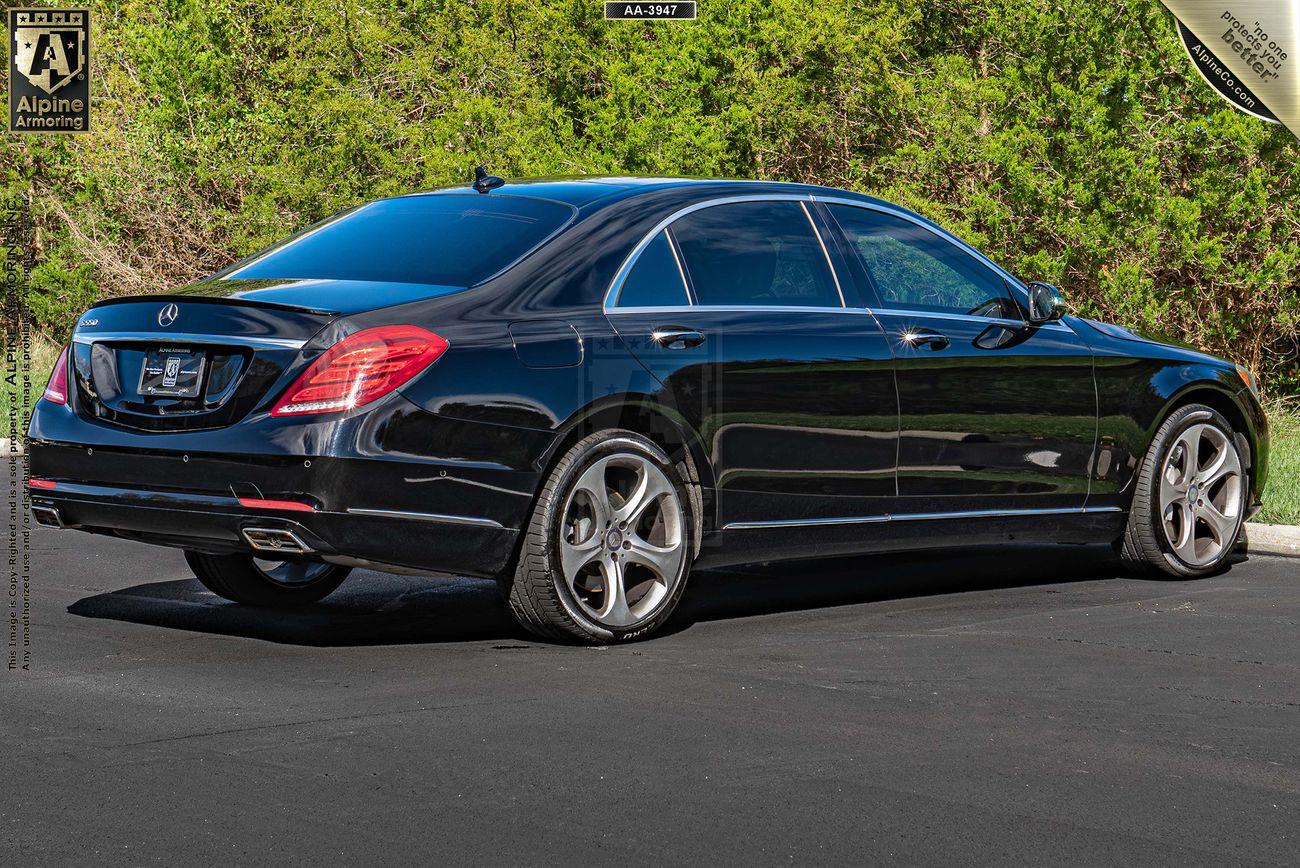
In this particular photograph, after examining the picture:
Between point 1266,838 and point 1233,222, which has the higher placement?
point 1233,222

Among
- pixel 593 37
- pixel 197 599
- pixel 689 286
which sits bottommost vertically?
pixel 197 599

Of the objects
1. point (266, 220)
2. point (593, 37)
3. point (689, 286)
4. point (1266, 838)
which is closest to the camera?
point (1266, 838)

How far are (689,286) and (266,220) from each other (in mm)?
17181

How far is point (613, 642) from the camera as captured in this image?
7.33m

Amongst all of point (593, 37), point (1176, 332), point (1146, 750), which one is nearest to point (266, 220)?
point (593, 37)

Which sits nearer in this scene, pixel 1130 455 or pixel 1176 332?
pixel 1130 455

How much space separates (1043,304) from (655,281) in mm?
1969

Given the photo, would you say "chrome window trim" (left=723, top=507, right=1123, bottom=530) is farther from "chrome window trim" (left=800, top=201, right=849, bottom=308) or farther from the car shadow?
"chrome window trim" (left=800, top=201, right=849, bottom=308)

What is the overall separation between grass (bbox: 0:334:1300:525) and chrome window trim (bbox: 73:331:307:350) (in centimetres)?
95

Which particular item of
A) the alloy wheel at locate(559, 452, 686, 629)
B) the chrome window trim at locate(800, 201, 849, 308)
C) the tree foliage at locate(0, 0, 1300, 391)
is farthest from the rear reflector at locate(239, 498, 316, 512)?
the tree foliage at locate(0, 0, 1300, 391)

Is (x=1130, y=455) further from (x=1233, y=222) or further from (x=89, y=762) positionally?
(x=1233, y=222)

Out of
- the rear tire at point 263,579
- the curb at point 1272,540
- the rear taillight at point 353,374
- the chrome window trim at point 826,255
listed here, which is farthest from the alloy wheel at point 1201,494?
the rear taillight at point 353,374

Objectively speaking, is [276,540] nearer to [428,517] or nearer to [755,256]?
[428,517]

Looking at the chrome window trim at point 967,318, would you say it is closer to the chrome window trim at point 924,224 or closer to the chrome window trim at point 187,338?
the chrome window trim at point 924,224
